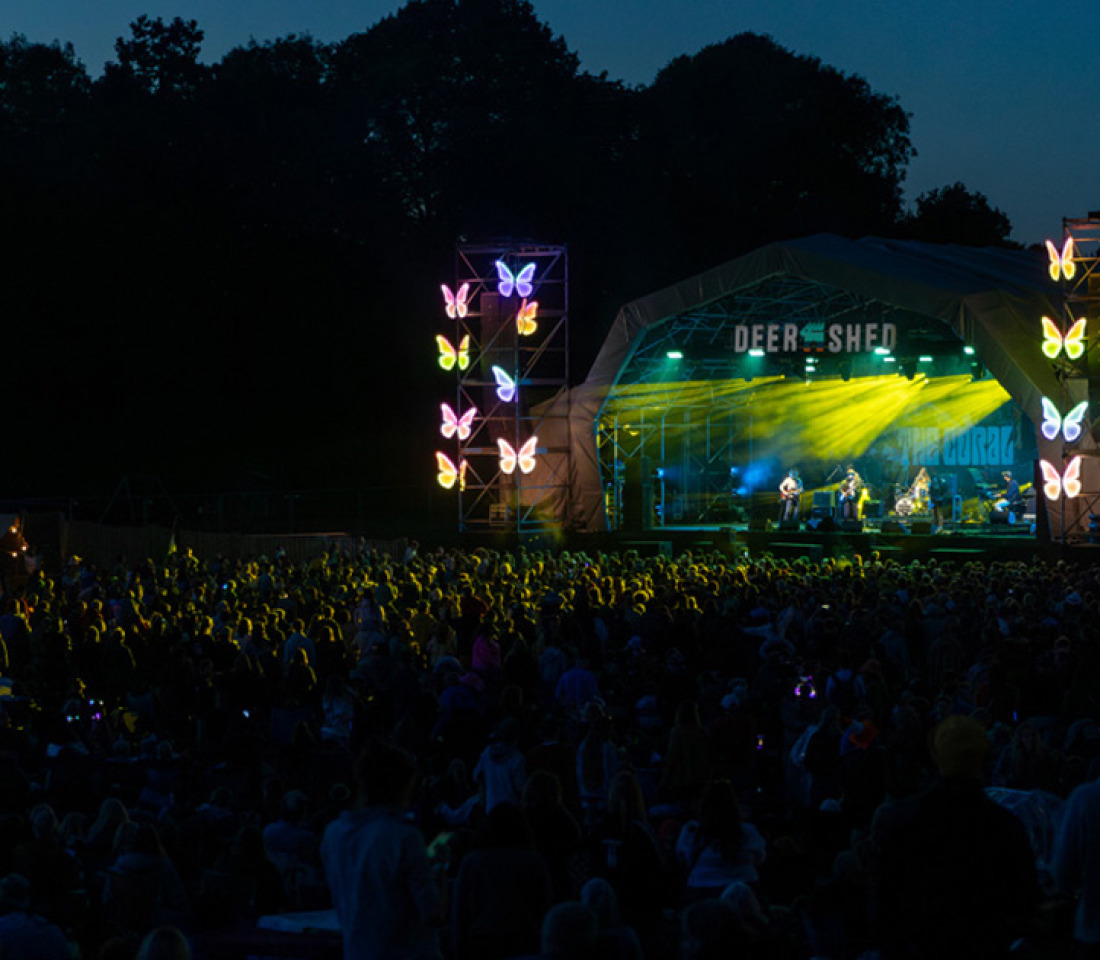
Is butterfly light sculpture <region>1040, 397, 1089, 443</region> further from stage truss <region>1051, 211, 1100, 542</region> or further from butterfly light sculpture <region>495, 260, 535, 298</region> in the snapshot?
butterfly light sculpture <region>495, 260, 535, 298</region>

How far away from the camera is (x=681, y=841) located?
21.6 feet

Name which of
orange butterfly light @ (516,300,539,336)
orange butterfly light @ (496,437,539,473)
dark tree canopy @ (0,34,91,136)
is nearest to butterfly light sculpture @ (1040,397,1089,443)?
orange butterfly light @ (496,437,539,473)

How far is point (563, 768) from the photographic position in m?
8.01

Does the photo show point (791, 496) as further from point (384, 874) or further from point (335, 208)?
point (384, 874)

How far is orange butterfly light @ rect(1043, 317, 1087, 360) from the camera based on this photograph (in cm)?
2386

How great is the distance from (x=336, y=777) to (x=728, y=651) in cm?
448

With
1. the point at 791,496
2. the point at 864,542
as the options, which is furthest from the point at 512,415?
the point at 864,542

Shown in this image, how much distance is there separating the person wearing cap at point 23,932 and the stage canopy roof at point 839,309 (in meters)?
21.0

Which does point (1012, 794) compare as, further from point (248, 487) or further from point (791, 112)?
point (791, 112)

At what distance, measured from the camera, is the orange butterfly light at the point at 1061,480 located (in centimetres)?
2428

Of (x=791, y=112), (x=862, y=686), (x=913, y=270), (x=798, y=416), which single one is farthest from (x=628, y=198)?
(x=862, y=686)

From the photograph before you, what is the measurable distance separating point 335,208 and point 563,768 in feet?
134

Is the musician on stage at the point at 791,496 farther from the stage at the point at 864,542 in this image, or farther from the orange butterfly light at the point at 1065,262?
the orange butterfly light at the point at 1065,262

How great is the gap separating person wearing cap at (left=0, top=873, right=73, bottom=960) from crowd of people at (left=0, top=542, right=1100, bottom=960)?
0.01 meters
